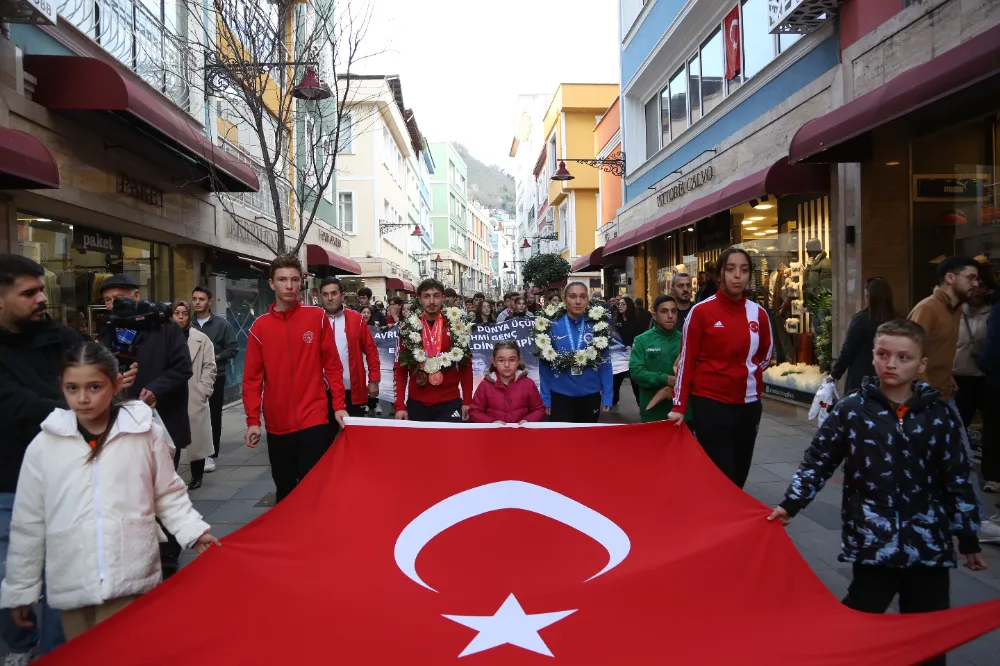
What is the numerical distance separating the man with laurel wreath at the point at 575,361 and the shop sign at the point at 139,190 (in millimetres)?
7633

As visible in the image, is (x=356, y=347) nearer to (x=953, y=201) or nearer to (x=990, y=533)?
(x=990, y=533)

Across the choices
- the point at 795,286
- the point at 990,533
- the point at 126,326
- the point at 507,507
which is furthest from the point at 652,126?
the point at 507,507

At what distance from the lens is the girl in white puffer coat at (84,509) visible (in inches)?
116

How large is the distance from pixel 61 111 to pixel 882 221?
35.2 feet

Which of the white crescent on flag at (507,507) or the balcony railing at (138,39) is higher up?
the balcony railing at (138,39)

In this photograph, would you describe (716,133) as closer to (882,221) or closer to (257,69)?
(882,221)

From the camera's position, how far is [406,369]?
6.61 meters

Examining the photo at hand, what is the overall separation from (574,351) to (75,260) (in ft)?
26.1

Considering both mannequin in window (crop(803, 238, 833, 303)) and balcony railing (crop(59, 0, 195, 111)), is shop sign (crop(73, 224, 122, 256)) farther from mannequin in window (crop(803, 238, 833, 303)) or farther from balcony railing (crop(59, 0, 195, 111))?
mannequin in window (crop(803, 238, 833, 303))

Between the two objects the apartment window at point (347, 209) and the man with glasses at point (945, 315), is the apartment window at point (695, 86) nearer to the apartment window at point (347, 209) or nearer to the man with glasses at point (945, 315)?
the man with glasses at point (945, 315)

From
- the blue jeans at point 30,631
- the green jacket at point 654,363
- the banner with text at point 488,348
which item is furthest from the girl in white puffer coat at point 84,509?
the banner with text at point 488,348

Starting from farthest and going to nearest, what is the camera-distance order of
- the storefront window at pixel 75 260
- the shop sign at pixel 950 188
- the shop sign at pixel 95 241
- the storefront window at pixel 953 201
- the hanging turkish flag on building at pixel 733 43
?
1. the hanging turkish flag on building at pixel 733 43
2. the shop sign at pixel 95 241
3. the storefront window at pixel 75 260
4. the shop sign at pixel 950 188
5. the storefront window at pixel 953 201

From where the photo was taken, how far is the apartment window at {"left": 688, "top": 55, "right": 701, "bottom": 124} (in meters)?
17.3

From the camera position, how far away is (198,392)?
7.79m
